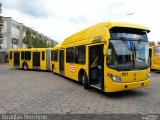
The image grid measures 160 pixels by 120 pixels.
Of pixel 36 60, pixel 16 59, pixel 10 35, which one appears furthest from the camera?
pixel 10 35

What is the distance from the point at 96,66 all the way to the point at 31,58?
17.8m

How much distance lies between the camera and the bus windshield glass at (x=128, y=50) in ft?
31.3

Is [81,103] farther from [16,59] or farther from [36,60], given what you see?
[16,59]

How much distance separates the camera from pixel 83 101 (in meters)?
9.19

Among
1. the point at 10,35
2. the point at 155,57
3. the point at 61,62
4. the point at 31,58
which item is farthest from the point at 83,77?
the point at 10,35

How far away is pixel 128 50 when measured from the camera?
985cm

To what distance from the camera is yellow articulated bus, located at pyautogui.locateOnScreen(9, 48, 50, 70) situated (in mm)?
26108

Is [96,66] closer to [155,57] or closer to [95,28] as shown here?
[95,28]

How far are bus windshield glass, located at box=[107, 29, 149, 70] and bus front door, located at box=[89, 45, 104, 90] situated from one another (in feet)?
2.57

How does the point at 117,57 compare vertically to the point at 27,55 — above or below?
below

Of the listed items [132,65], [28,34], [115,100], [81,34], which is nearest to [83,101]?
[115,100]

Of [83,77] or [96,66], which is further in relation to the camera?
[83,77]

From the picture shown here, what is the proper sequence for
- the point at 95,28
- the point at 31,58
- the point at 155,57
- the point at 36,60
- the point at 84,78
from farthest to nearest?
the point at 31,58 → the point at 36,60 → the point at 155,57 → the point at 84,78 → the point at 95,28

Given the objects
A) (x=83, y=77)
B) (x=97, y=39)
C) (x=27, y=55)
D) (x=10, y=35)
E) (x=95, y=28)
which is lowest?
(x=83, y=77)
